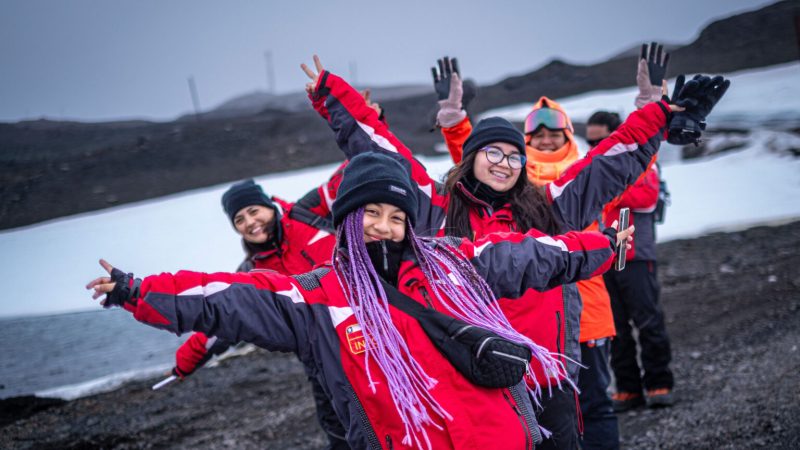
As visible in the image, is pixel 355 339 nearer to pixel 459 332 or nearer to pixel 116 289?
pixel 459 332

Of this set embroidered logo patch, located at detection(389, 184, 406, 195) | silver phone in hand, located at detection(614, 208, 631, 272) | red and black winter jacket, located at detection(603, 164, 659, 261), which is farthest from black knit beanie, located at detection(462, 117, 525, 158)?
red and black winter jacket, located at detection(603, 164, 659, 261)

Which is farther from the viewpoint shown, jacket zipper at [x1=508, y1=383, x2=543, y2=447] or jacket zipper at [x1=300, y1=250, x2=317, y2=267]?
jacket zipper at [x1=300, y1=250, x2=317, y2=267]

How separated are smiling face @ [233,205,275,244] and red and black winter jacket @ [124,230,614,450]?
5.41 feet

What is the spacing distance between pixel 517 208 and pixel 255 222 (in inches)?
64.1

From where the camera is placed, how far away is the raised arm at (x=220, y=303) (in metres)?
1.74

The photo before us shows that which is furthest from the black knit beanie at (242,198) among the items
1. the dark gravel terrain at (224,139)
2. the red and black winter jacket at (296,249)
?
the dark gravel terrain at (224,139)

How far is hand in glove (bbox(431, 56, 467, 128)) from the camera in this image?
3529 mm

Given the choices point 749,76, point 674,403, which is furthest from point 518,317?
point 749,76

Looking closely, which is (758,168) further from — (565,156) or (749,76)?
(565,156)

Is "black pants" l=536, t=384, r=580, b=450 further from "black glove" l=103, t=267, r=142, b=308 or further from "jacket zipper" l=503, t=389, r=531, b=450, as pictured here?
"black glove" l=103, t=267, r=142, b=308

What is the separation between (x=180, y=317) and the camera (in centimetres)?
176

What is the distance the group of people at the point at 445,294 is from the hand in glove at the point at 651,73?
0.04 meters

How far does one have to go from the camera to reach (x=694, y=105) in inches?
110

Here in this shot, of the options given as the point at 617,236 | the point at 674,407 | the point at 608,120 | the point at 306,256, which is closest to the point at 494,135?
the point at 617,236
